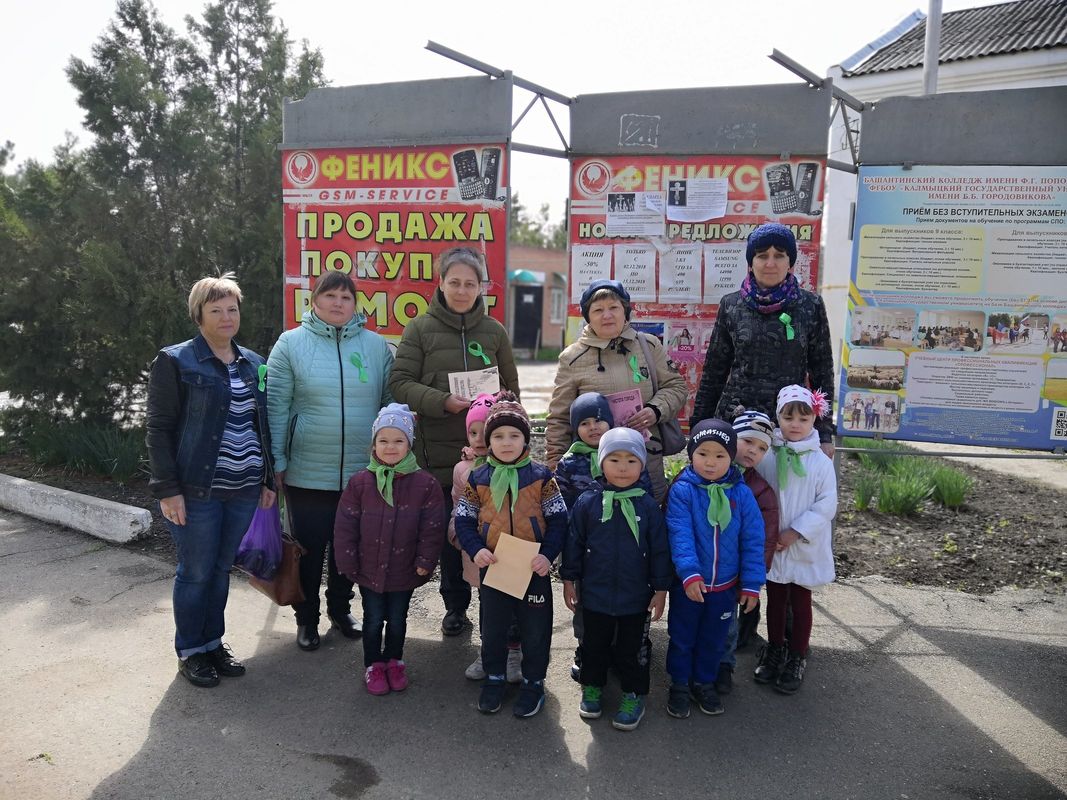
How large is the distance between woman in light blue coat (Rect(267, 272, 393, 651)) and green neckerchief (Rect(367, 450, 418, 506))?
39 cm

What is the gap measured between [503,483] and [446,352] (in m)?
0.91

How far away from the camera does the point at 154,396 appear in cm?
345

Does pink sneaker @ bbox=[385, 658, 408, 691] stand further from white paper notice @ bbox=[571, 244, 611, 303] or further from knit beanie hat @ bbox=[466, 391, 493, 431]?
white paper notice @ bbox=[571, 244, 611, 303]

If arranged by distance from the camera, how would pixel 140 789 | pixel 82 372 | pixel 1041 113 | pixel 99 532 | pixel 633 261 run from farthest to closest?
pixel 82 372 → pixel 99 532 → pixel 633 261 → pixel 1041 113 → pixel 140 789

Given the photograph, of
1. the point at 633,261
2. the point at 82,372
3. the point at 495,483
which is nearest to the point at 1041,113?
the point at 633,261

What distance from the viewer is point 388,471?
11.5 ft

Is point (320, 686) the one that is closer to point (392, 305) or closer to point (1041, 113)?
point (392, 305)

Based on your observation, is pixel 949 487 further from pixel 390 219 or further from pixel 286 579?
pixel 286 579

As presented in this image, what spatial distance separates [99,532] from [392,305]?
109 inches

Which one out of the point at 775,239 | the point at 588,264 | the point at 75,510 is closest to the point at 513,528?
the point at 775,239

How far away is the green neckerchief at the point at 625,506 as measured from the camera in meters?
3.24

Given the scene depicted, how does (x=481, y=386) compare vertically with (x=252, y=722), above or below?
above

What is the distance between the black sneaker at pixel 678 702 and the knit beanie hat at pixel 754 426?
1.15 m

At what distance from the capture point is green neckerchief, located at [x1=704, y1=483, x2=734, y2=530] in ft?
10.9
